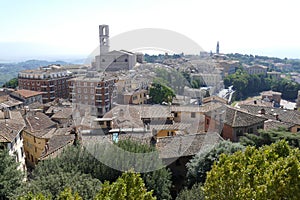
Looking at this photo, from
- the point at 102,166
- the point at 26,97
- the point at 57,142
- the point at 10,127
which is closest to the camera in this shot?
the point at 102,166

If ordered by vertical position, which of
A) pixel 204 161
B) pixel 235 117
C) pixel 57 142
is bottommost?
pixel 57 142

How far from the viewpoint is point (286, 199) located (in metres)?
4.90

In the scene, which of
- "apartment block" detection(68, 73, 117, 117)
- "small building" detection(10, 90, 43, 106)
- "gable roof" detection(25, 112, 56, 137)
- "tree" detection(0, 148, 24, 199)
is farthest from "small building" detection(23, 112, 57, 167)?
"small building" detection(10, 90, 43, 106)

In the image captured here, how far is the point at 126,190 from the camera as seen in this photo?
5145mm

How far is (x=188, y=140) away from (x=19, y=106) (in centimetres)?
1817

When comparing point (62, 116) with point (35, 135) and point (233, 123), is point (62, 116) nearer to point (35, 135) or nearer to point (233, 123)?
point (35, 135)

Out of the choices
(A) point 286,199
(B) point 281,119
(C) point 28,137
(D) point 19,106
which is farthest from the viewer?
(D) point 19,106

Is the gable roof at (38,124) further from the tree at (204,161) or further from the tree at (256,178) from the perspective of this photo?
the tree at (256,178)

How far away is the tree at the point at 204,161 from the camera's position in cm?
970

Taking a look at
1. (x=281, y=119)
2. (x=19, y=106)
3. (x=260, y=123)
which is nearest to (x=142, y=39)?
(x=260, y=123)

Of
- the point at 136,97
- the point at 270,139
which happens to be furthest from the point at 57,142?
the point at 270,139

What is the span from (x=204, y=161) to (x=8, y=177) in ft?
21.1

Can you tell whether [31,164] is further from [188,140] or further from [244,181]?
[244,181]

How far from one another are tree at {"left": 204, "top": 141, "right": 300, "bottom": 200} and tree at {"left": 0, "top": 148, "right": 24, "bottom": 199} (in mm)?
5966
